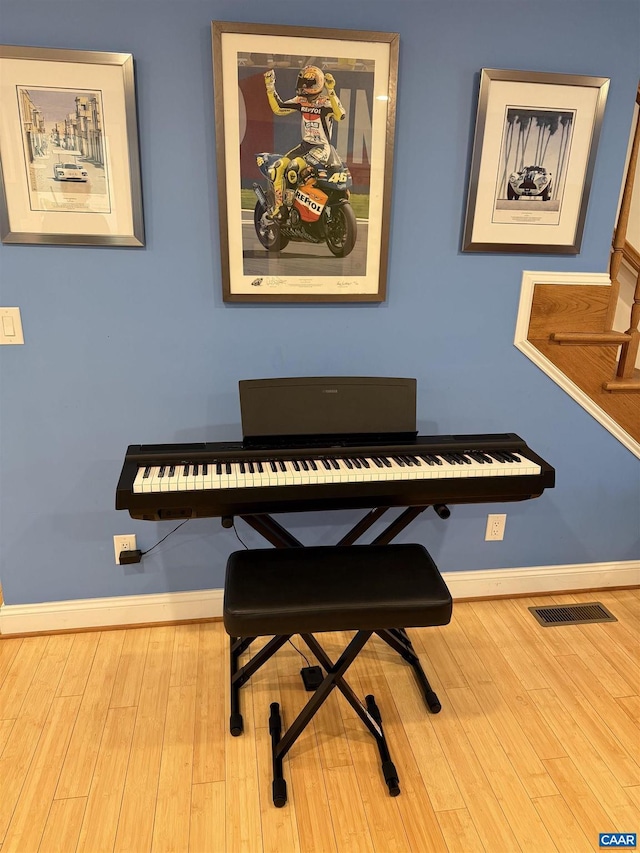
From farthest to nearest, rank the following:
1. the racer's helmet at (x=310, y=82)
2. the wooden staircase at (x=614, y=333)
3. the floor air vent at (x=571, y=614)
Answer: the floor air vent at (x=571, y=614)
the wooden staircase at (x=614, y=333)
the racer's helmet at (x=310, y=82)

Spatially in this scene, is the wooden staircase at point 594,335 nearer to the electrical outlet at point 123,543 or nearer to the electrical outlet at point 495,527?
the electrical outlet at point 495,527

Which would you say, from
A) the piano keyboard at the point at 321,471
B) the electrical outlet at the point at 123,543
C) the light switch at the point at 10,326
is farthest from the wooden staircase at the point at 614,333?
the light switch at the point at 10,326

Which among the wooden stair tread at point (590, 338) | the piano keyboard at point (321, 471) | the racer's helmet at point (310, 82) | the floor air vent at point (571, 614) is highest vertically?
the racer's helmet at point (310, 82)

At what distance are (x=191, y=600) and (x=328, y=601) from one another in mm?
931

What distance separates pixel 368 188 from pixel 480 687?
1739 millimetres

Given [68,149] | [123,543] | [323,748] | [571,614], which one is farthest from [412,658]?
[68,149]

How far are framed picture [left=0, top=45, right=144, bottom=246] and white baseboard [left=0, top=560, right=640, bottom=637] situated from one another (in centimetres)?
132

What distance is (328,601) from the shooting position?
145cm

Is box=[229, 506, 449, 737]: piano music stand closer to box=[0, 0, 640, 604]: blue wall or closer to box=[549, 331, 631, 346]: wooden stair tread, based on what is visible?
box=[0, 0, 640, 604]: blue wall

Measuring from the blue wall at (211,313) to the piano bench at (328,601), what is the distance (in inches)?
20.8

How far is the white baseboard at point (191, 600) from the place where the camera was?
2.10 metres

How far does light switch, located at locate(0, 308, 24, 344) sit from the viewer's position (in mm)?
1772

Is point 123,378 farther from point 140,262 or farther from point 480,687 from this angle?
point 480,687

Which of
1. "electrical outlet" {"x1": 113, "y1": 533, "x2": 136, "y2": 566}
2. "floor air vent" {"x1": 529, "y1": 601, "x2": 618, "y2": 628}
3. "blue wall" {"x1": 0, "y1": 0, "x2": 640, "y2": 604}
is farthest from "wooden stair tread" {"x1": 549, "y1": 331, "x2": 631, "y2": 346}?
"electrical outlet" {"x1": 113, "y1": 533, "x2": 136, "y2": 566}
